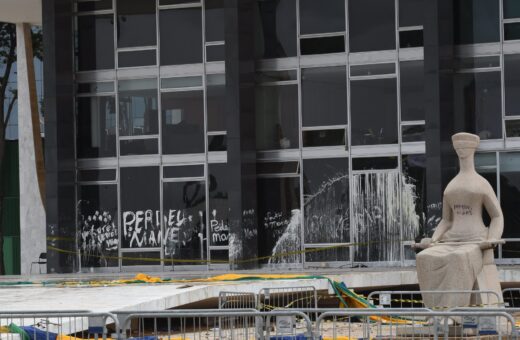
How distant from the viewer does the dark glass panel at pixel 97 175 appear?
3559 cm

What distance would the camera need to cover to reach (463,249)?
65.2 feet

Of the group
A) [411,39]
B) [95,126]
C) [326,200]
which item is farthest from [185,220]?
[411,39]

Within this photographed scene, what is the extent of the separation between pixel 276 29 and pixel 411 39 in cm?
368

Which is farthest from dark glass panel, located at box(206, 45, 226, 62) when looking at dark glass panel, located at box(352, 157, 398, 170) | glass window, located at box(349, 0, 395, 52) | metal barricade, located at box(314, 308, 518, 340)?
metal barricade, located at box(314, 308, 518, 340)

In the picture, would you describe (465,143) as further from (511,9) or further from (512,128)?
(511,9)

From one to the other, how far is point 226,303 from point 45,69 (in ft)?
51.3

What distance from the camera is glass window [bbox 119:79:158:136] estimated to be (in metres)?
35.4

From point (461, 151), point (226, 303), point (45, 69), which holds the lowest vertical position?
point (226, 303)

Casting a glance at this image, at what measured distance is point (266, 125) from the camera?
34406mm

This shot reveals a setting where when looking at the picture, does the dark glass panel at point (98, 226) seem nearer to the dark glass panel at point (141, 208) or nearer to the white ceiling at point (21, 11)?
the dark glass panel at point (141, 208)

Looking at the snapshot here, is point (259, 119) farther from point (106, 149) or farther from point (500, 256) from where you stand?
point (500, 256)

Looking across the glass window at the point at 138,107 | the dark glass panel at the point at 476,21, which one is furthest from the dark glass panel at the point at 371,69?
the glass window at the point at 138,107

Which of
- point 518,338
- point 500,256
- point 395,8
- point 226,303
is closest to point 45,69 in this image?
point 395,8

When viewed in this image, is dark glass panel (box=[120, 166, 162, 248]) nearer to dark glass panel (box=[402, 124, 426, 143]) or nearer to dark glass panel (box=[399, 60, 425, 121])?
dark glass panel (box=[402, 124, 426, 143])
